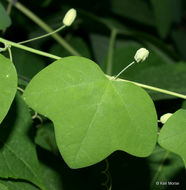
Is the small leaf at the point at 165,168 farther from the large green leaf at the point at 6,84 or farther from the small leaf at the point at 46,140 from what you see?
the large green leaf at the point at 6,84

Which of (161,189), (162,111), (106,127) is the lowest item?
(161,189)

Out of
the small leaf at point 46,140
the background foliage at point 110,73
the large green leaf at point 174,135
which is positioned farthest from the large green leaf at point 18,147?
the large green leaf at point 174,135

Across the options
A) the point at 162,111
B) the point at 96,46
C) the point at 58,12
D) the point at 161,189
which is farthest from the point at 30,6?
the point at 161,189

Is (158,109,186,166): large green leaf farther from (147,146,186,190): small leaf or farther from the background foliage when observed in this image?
(147,146,186,190): small leaf

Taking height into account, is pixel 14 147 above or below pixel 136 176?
above

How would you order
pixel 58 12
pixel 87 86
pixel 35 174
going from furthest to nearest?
pixel 58 12 < pixel 35 174 < pixel 87 86

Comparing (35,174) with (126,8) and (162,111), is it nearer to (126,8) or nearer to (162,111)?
(162,111)

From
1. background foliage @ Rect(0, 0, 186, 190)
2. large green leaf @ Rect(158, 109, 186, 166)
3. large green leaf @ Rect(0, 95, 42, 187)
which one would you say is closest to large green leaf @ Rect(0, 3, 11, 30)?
background foliage @ Rect(0, 0, 186, 190)
